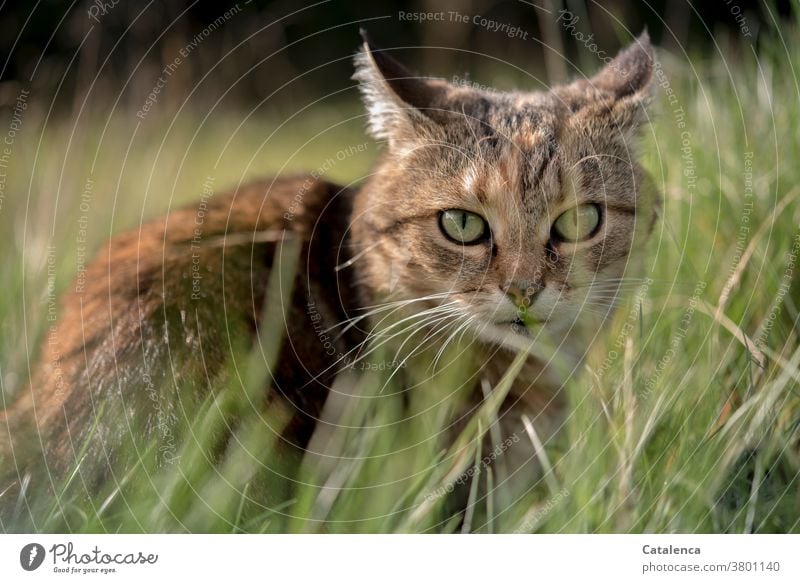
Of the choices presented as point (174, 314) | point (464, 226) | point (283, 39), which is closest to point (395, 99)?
point (464, 226)

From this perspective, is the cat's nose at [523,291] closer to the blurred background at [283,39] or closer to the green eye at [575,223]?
the green eye at [575,223]

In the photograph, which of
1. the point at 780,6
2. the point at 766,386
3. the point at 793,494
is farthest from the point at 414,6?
the point at 793,494

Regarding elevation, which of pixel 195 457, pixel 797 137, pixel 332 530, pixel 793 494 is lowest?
pixel 793 494

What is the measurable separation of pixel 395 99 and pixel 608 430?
2.67 ft

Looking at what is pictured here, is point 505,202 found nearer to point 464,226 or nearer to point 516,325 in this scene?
point 464,226

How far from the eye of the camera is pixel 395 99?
1.67 meters

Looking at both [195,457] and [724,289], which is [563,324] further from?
[195,457]

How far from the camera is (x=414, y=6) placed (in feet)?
9.17

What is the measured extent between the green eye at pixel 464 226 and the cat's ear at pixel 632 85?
0.39 m

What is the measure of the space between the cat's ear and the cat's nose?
17.1 inches

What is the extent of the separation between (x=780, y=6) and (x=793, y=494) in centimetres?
155

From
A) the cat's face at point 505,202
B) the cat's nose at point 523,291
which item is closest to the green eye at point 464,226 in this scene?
the cat's face at point 505,202

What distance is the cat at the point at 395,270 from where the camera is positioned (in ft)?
Answer: 5.10

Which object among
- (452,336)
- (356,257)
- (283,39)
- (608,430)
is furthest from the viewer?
(283,39)
